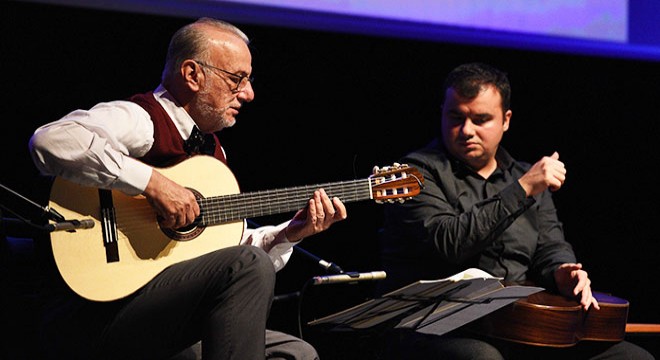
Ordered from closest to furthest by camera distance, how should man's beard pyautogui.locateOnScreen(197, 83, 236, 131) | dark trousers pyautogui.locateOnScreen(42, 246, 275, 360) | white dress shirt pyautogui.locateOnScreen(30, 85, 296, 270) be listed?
1. dark trousers pyautogui.locateOnScreen(42, 246, 275, 360)
2. white dress shirt pyautogui.locateOnScreen(30, 85, 296, 270)
3. man's beard pyautogui.locateOnScreen(197, 83, 236, 131)

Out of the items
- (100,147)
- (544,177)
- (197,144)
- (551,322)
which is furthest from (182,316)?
(544,177)

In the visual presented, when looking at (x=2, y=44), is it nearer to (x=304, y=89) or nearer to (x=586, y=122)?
(x=304, y=89)

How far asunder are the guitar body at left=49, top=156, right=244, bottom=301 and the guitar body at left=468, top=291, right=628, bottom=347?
3.51 ft

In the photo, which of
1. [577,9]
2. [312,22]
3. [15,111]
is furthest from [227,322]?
[577,9]

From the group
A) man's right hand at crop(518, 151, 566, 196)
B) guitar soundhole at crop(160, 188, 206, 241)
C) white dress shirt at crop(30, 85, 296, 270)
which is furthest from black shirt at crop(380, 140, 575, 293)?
white dress shirt at crop(30, 85, 296, 270)

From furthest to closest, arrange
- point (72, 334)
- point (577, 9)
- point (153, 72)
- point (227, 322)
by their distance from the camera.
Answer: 1. point (577, 9)
2. point (153, 72)
3. point (72, 334)
4. point (227, 322)

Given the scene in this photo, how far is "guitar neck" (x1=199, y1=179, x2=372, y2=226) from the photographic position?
2.81 metres

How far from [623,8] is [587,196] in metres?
1.26

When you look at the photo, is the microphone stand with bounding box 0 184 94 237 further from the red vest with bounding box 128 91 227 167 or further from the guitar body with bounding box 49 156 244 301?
the red vest with bounding box 128 91 227 167

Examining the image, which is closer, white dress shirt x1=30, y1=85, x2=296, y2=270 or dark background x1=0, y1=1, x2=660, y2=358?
white dress shirt x1=30, y1=85, x2=296, y2=270

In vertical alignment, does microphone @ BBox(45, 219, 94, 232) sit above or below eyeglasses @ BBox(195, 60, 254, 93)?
below

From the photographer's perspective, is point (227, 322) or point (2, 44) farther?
point (2, 44)

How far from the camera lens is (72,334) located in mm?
2570

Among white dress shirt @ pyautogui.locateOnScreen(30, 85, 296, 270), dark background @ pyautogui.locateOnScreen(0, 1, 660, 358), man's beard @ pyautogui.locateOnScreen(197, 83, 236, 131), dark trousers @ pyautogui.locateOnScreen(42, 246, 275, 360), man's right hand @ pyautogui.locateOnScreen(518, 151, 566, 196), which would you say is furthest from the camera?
dark background @ pyautogui.locateOnScreen(0, 1, 660, 358)
